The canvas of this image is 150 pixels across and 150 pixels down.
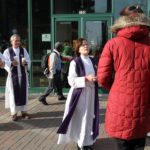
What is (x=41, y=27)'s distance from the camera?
1540cm

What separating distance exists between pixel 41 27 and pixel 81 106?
845 centimetres

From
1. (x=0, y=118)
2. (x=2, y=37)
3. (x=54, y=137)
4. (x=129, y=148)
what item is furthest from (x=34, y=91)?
(x=129, y=148)

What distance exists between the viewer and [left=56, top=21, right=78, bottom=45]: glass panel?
49.6 feet

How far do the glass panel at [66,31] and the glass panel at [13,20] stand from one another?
108 cm

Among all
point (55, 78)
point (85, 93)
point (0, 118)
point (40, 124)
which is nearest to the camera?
point (85, 93)

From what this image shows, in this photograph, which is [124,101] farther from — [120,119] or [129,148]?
[129,148]

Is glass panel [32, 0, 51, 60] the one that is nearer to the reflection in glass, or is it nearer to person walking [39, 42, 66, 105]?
the reflection in glass

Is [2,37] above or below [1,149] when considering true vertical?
above

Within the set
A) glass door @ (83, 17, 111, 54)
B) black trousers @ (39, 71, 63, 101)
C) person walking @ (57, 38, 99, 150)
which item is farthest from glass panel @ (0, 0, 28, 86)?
person walking @ (57, 38, 99, 150)

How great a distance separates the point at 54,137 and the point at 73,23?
282 inches

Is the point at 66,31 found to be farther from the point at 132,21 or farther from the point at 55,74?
the point at 132,21

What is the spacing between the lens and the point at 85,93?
286 inches

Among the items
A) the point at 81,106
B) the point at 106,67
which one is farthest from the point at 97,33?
the point at 106,67

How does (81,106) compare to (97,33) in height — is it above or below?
below
